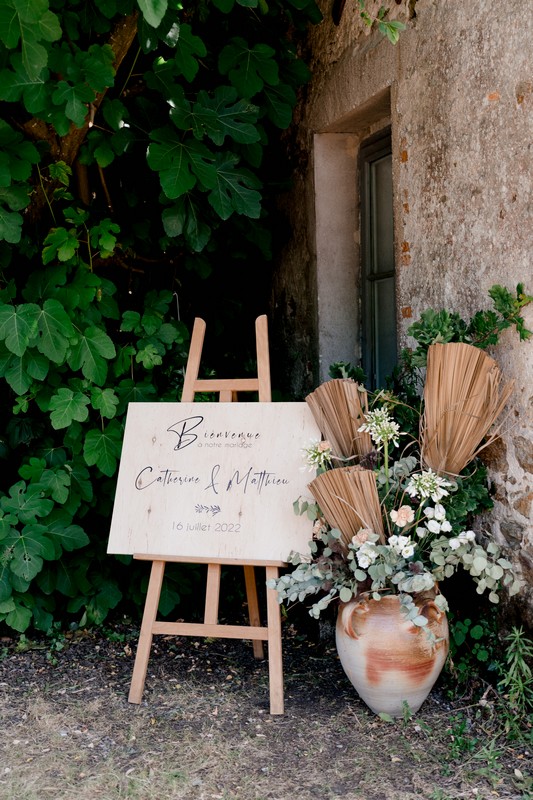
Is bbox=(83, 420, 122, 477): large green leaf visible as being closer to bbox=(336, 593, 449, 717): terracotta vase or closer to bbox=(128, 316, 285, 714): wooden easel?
bbox=(128, 316, 285, 714): wooden easel

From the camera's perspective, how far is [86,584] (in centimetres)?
372

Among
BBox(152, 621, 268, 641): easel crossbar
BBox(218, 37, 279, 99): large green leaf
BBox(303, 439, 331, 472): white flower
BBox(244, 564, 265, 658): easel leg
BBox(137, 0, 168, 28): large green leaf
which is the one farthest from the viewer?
BBox(244, 564, 265, 658): easel leg

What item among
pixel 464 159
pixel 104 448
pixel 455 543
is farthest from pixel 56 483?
pixel 464 159

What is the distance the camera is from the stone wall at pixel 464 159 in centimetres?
269

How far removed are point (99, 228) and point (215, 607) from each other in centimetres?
172

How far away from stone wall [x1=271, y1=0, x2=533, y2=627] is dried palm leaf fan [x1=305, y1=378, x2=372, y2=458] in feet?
1.60

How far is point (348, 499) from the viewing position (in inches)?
106

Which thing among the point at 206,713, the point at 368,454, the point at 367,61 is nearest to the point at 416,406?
the point at 368,454

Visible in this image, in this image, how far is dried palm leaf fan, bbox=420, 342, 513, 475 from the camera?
265cm

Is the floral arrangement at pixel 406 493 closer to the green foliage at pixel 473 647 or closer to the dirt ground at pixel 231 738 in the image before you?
the green foliage at pixel 473 647

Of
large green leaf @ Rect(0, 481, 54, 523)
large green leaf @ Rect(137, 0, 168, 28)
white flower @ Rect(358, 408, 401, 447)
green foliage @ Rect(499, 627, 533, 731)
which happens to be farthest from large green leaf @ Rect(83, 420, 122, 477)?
large green leaf @ Rect(137, 0, 168, 28)

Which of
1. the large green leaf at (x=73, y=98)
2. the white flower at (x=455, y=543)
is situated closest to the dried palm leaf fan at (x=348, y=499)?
the white flower at (x=455, y=543)

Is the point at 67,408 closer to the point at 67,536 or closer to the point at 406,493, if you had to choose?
the point at 67,536

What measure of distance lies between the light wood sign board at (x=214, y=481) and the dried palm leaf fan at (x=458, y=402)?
1.47ft
